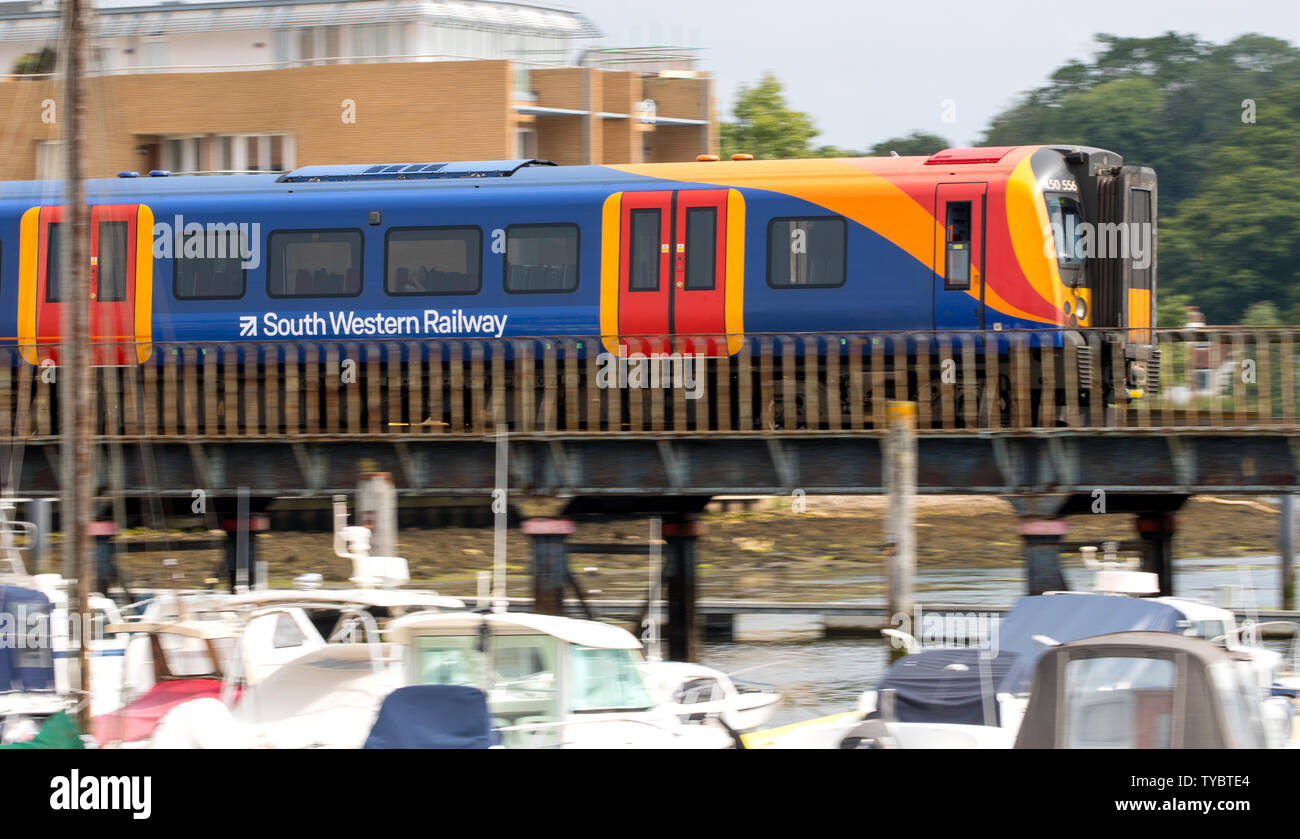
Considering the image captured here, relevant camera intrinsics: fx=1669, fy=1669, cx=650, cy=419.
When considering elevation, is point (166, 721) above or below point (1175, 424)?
below

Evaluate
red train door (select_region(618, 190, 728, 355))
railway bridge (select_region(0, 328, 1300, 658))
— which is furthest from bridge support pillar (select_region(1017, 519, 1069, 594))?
red train door (select_region(618, 190, 728, 355))

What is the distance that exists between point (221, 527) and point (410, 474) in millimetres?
3746

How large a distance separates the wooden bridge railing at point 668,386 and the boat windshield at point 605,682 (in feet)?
15.1

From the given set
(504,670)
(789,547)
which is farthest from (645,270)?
(789,547)

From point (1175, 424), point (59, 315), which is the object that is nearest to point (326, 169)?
point (59, 315)

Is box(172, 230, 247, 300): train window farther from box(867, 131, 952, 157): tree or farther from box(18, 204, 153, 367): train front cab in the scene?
box(867, 131, 952, 157): tree

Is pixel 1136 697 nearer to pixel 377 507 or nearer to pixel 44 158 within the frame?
pixel 377 507

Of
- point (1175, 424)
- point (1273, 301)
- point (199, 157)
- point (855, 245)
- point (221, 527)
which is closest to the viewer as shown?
point (1175, 424)

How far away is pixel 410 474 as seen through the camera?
63.7 feet

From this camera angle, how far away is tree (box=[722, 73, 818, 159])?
171ft

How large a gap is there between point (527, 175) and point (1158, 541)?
30.7ft

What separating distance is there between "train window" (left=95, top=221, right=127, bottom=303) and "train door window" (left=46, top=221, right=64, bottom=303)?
1.81 ft

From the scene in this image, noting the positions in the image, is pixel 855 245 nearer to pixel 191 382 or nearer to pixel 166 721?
pixel 191 382

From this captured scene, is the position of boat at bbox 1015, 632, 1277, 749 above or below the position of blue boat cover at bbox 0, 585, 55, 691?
above
